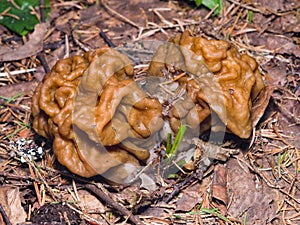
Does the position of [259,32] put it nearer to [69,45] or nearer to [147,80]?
[147,80]

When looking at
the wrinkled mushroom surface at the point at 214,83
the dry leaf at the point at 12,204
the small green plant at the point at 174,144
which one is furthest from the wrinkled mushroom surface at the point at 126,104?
the dry leaf at the point at 12,204

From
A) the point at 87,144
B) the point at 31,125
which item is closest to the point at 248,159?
the point at 87,144

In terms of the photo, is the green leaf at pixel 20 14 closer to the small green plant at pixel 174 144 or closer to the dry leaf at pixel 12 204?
the dry leaf at pixel 12 204

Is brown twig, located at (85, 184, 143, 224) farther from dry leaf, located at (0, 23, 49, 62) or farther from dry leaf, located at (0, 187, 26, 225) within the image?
dry leaf, located at (0, 23, 49, 62)

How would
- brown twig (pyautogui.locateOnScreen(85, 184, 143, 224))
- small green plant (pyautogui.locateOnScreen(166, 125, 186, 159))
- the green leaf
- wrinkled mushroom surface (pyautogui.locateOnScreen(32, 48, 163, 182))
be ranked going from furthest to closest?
1. the green leaf
2. small green plant (pyautogui.locateOnScreen(166, 125, 186, 159))
3. brown twig (pyautogui.locateOnScreen(85, 184, 143, 224))
4. wrinkled mushroom surface (pyautogui.locateOnScreen(32, 48, 163, 182))

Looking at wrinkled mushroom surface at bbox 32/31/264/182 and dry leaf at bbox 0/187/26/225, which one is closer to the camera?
wrinkled mushroom surface at bbox 32/31/264/182

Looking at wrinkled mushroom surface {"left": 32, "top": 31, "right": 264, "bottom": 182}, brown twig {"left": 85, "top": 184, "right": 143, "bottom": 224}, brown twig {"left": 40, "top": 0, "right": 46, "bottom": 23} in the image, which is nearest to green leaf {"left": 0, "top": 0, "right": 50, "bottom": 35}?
brown twig {"left": 40, "top": 0, "right": 46, "bottom": 23}

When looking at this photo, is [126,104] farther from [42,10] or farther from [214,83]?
[42,10]
